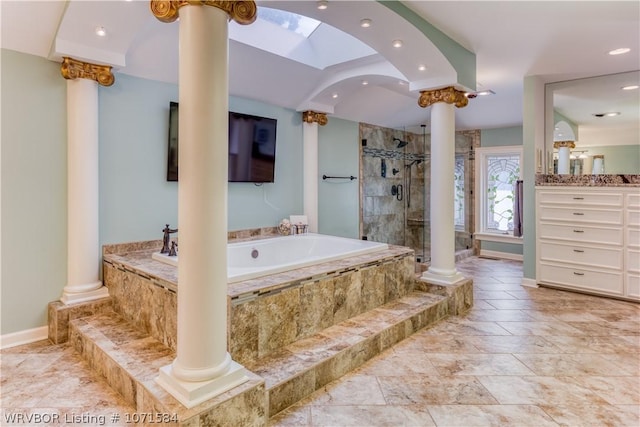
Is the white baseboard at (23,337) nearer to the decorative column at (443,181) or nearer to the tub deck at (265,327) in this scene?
the tub deck at (265,327)

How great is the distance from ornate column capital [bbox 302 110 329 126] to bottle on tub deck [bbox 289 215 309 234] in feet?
4.25

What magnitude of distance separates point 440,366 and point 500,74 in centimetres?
348

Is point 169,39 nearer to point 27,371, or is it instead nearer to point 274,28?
point 274,28

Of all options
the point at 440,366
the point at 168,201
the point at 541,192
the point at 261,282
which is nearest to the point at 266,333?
the point at 261,282

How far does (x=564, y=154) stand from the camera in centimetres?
467

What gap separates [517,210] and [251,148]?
4550mm

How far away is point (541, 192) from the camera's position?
173 inches

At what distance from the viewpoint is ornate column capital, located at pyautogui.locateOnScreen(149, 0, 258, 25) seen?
1.61 m

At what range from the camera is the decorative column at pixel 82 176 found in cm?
291

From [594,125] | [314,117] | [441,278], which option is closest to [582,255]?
[594,125]

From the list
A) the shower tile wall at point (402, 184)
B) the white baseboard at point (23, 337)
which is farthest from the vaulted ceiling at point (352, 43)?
the white baseboard at point (23, 337)

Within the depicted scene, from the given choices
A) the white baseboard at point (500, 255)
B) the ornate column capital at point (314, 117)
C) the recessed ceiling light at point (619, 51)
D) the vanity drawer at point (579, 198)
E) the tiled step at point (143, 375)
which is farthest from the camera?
the white baseboard at point (500, 255)

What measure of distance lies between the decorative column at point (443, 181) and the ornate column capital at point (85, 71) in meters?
2.86

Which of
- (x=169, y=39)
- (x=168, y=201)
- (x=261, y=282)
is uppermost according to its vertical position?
(x=169, y=39)
